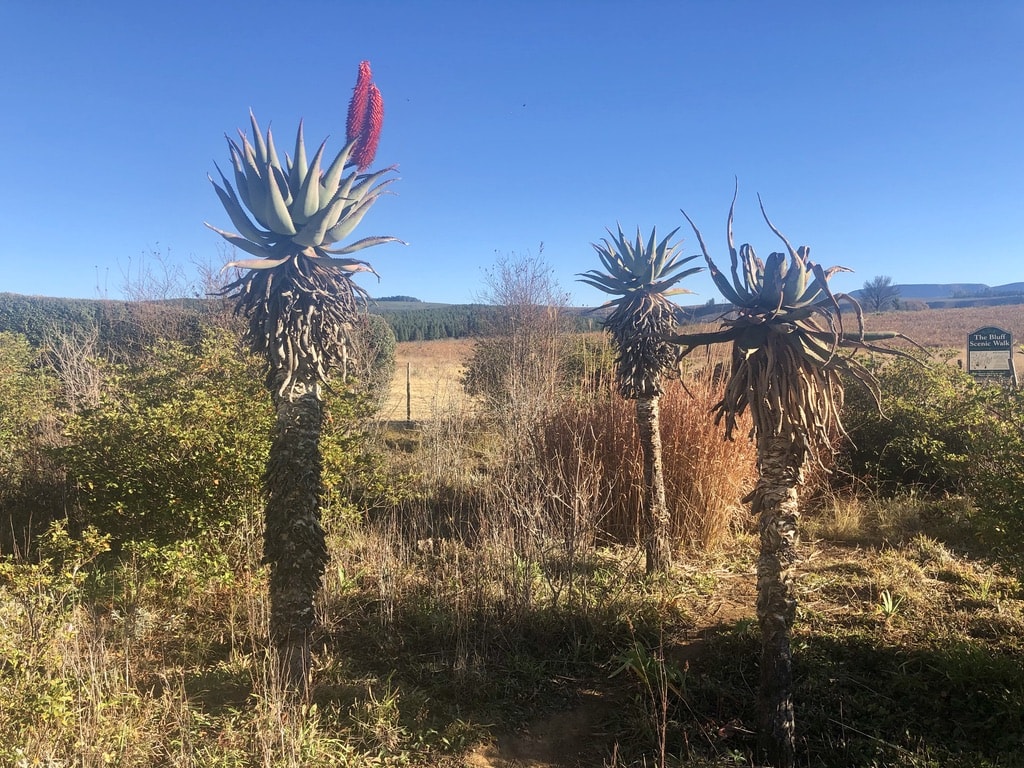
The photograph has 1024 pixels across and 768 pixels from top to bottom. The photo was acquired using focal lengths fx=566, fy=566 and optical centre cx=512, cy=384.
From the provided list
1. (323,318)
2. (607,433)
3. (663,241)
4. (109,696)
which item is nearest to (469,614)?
(109,696)

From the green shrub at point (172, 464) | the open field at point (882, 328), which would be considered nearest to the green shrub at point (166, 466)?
the green shrub at point (172, 464)

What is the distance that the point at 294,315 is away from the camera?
3.11 metres

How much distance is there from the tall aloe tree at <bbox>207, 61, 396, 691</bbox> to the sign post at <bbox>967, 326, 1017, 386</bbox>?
11.9m

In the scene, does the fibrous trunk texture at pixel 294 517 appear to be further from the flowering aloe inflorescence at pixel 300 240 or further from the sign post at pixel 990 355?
the sign post at pixel 990 355

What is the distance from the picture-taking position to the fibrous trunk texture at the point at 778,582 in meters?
2.70

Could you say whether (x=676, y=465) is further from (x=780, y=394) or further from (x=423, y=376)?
(x=423, y=376)

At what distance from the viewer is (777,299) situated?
8.91ft

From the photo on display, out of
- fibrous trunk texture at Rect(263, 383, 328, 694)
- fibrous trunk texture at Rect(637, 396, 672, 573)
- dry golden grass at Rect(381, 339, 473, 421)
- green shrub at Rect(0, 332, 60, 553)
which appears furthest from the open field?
fibrous trunk texture at Rect(263, 383, 328, 694)

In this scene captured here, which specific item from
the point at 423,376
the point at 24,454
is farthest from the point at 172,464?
the point at 423,376

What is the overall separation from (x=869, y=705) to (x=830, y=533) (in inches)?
134

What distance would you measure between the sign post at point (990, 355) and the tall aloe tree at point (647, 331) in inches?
350

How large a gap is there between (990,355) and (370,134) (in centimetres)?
1220

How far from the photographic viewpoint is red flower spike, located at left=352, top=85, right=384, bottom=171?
3334 mm

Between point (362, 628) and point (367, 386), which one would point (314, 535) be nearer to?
point (362, 628)
